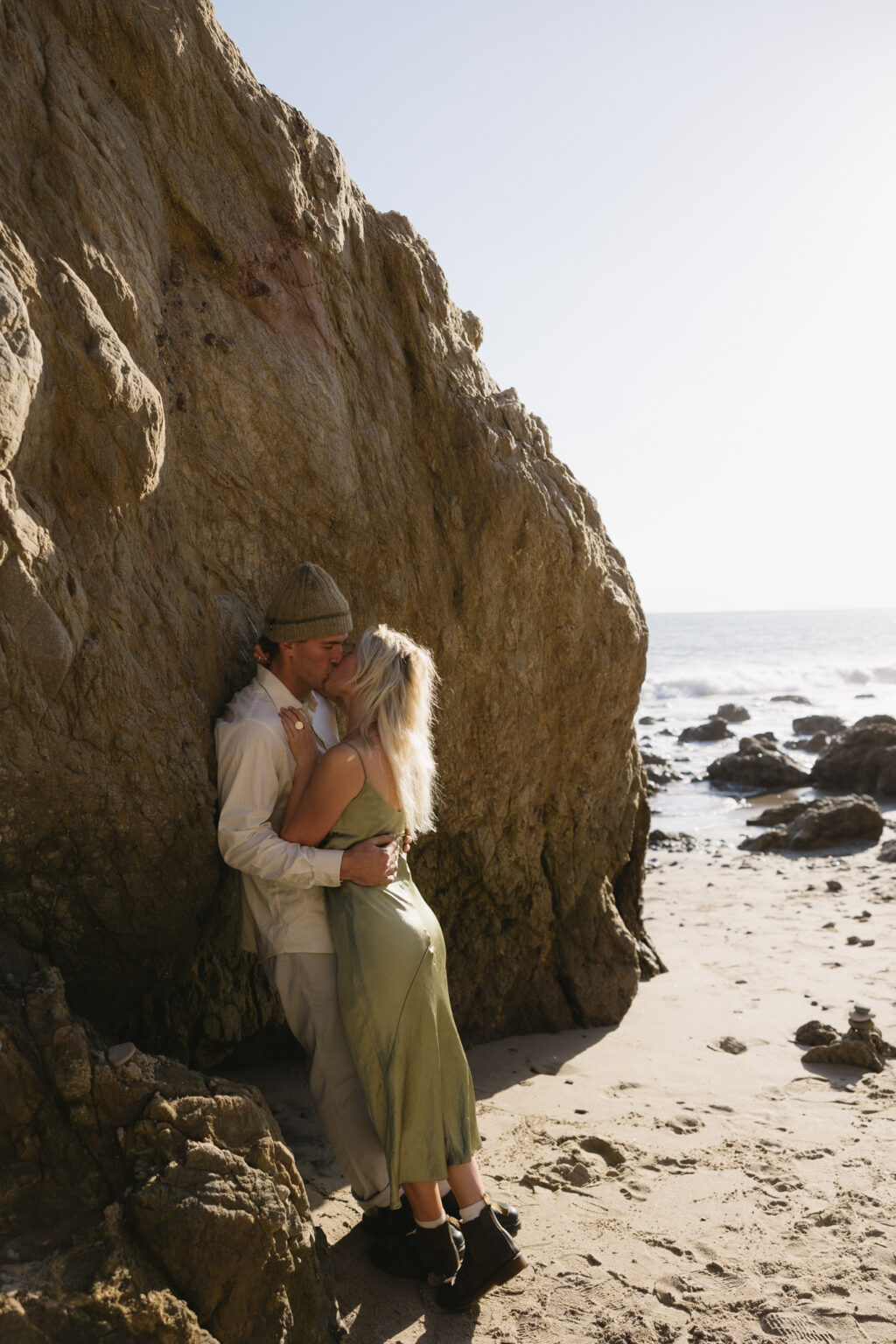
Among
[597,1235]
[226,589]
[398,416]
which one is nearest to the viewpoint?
[597,1235]

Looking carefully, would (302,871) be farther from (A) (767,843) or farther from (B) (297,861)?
(A) (767,843)

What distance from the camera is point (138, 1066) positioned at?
290 cm

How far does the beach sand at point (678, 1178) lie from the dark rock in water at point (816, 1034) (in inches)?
4.0

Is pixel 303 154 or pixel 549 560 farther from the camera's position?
pixel 549 560

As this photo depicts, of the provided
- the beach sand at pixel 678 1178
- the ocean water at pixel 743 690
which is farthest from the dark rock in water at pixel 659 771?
the beach sand at pixel 678 1178

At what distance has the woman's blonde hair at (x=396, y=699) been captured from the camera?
3.77m

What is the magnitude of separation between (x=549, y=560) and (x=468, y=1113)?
2.95 metres

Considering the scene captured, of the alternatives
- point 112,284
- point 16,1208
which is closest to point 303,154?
point 112,284

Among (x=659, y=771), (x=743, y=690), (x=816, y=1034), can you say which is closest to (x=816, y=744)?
(x=659, y=771)

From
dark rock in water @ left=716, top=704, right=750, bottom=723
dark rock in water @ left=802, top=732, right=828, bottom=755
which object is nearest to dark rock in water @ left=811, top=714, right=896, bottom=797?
dark rock in water @ left=802, top=732, right=828, bottom=755

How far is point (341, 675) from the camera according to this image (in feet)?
12.7

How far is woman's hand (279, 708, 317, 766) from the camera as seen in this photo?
379cm

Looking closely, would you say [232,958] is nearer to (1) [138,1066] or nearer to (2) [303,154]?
(1) [138,1066]

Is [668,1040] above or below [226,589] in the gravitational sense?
below
